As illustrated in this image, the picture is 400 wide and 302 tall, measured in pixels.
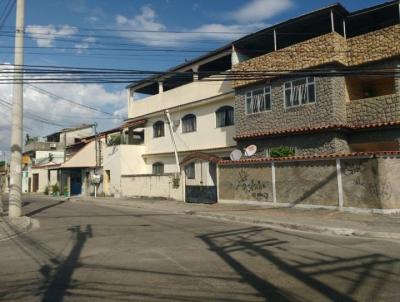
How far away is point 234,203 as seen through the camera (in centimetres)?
2122

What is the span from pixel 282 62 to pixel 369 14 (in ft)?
15.1

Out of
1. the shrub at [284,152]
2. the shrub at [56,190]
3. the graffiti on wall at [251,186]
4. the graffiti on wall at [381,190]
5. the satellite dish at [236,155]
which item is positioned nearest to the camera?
the graffiti on wall at [381,190]

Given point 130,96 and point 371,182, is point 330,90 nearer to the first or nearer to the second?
point 371,182

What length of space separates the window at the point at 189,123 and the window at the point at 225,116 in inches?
96.2

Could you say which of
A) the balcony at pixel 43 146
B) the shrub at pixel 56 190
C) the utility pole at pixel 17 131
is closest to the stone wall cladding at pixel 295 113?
the utility pole at pixel 17 131

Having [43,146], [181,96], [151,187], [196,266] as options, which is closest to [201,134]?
[181,96]

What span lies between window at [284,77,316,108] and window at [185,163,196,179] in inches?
270

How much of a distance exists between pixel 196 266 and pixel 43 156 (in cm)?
4939

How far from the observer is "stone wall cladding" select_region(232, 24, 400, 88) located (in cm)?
1856

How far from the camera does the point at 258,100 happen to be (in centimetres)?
2300

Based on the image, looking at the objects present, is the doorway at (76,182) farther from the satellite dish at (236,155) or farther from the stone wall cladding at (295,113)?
the satellite dish at (236,155)

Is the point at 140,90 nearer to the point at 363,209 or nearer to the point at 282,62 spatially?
the point at 282,62

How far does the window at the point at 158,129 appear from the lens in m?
32.0

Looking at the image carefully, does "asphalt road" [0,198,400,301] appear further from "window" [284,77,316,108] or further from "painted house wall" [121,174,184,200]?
"painted house wall" [121,174,184,200]
